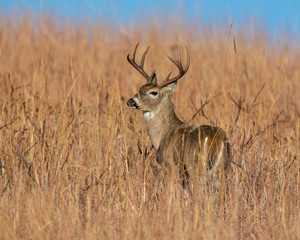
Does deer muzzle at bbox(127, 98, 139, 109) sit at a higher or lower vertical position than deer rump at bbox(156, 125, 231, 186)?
higher

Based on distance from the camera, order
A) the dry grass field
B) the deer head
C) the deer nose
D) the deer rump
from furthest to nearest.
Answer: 1. the deer head
2. the deer nose
3. the deer rump
4. the dry grass field

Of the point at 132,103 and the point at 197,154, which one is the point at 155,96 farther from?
the point at 197,154

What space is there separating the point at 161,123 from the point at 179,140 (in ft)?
1.35

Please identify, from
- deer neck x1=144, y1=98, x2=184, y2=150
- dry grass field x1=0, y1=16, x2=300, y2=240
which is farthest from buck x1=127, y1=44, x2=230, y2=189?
dry grass field x1=0, y1=16, x2=300, y2=240

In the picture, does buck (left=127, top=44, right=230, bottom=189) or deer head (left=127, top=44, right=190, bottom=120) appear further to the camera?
deer head (left=127, top=44, right=190, bottom=120)

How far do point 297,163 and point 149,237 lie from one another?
2.08 metres

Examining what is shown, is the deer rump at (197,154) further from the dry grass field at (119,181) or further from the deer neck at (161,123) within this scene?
the deer neck at (161,123)

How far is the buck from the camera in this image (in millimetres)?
4047

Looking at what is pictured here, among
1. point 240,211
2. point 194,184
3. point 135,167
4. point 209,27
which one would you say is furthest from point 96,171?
point 209,27

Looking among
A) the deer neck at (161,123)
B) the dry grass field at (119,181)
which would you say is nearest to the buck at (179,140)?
the deer neck at (161,123)

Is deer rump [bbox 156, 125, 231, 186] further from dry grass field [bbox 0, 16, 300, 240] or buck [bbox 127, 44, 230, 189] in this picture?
dry grass field [bbox 0, 16, 300, 240]

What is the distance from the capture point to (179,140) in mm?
4406

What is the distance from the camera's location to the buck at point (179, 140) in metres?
4.05

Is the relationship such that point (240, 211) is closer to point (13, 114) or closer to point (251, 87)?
point (13, 114)
